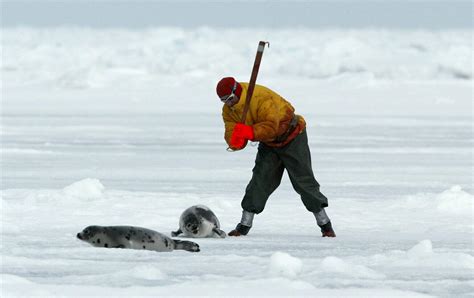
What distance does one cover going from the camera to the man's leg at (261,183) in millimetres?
6715

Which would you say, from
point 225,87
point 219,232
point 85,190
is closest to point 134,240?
point 219,232

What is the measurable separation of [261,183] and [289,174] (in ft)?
0.61

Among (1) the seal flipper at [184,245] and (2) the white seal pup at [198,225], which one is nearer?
(1) the seal flipper at [184,245]

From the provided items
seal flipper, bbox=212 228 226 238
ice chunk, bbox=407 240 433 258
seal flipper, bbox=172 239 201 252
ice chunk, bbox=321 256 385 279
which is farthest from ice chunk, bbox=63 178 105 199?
ice chunk, bbox=321 256 385 279

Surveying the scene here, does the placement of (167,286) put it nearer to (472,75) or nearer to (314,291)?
(314,291)

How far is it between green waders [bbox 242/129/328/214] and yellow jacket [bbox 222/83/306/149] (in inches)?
6.0

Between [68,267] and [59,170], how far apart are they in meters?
5.67

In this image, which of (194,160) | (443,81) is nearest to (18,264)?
(194,160)

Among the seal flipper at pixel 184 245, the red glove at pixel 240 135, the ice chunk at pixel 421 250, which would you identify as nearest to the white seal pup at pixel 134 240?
the seal flipper at pixel 184 245

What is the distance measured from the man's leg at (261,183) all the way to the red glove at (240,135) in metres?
0.41

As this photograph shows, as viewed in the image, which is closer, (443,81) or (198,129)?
(198,129)

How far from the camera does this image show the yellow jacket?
6352 mm

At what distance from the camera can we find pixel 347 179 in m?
10.3

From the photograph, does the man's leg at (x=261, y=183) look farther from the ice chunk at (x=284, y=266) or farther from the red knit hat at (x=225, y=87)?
the ice chunk at (x=284, y=266)
